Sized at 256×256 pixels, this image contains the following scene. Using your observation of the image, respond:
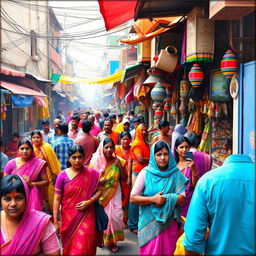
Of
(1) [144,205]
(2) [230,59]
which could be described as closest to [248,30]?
(2) [230,59]

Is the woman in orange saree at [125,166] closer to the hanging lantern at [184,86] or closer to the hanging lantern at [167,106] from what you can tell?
the hanging lantern at [184,86]

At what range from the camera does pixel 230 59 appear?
3473mm

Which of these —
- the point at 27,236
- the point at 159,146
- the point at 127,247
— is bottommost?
the point at 127,247

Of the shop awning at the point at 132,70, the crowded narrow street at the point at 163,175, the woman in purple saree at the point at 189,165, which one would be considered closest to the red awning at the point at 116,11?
the crowded narrow street at the point at 163,175

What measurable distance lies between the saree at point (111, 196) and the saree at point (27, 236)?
6.36 feet

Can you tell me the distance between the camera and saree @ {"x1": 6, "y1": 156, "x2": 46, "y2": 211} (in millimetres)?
3510

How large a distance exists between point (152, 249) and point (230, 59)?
2.25 m

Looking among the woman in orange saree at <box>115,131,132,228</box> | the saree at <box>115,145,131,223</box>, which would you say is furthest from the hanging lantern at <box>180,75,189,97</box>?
the saree at <box>115,145,131,223</box>

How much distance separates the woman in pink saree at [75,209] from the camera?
3047mm

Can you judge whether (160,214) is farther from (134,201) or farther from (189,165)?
(189,165)

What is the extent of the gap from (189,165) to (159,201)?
81 centimetres

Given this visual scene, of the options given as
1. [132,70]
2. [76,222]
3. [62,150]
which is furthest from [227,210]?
[132,70]

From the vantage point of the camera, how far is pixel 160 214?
2672 mm

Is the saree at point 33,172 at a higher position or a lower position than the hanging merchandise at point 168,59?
lower
